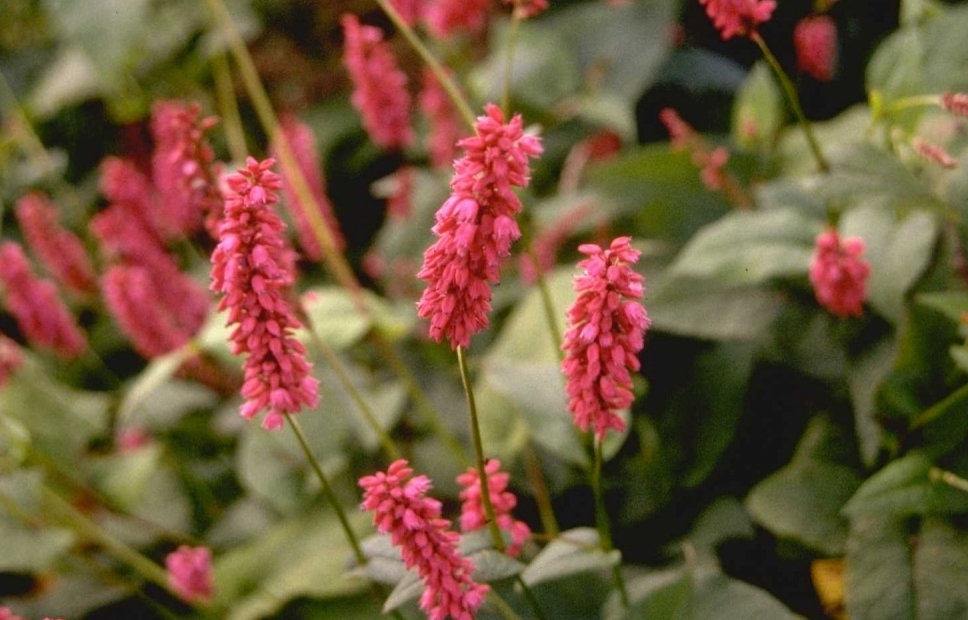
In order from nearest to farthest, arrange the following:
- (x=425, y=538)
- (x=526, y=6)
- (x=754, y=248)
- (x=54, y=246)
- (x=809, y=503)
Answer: (x=425, y=538)
(x=526, y=6)
(x=809, y=503)
(x=754, y=248)
(x=54, y=246)

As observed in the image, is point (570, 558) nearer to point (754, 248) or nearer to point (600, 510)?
point (600, 510)

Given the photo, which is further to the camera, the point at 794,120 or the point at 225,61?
the point at 225,61

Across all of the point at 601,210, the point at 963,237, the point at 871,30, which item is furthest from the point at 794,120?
the point at 963,237

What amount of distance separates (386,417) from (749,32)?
109cm

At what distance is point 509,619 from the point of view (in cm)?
129

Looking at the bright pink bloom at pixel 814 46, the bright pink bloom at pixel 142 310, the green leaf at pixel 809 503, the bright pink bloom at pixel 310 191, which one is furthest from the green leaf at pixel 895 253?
the bright pink bloom at pixel 142 310

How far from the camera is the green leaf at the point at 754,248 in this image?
1.55 metres

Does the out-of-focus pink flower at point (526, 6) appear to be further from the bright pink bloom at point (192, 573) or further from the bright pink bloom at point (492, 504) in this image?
the bright pink bloom at point (192, 573)

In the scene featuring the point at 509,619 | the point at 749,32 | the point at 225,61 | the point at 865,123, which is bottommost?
the point at 509,619

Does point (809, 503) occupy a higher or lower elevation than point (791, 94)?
lower

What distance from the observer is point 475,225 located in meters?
0.82

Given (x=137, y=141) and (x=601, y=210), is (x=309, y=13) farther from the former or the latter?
(x=601, y=210)

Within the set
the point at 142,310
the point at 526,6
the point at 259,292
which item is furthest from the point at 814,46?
the point at 142,310

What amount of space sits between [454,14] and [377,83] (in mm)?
349
